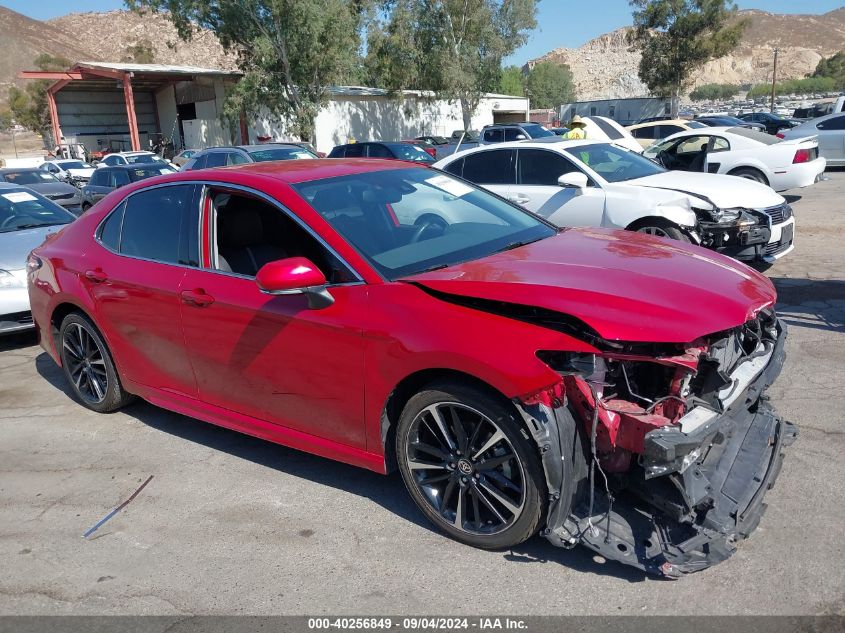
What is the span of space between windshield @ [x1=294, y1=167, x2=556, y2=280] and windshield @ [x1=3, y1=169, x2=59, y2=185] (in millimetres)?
17779

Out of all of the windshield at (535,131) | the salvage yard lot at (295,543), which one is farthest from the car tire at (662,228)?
the windshield at (535,131)

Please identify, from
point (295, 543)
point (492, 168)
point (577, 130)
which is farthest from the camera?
point (577, 130)

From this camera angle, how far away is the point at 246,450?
453 cm

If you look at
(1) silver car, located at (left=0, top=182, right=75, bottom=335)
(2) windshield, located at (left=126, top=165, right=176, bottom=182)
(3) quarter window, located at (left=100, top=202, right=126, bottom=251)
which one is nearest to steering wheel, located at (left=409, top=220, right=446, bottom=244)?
(3) quarter window, located at (left=100, top=202, right=126, bottom=251)

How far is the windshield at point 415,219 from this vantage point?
3.62 m

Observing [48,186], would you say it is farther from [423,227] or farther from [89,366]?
[423,227]

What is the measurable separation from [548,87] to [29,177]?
9370 centimetres

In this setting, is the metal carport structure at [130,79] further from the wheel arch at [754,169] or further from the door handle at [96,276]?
the door handle at [96,276]

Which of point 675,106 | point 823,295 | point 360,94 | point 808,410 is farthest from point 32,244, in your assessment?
point 675,106

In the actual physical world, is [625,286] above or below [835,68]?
below

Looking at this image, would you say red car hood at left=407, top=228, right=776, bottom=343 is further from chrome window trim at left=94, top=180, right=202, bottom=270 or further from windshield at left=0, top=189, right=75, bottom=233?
windshield at left=0, top=189, right=75, bottom=233

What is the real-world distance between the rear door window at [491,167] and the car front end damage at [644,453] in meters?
A: 6.01

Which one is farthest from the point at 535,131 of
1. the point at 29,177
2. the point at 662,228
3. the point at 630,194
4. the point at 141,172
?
the point at 662,228

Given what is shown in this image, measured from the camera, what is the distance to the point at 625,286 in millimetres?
3096
